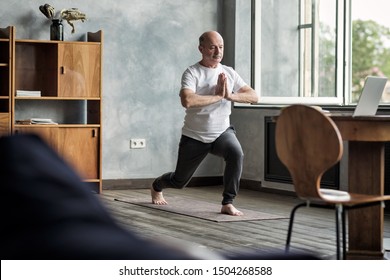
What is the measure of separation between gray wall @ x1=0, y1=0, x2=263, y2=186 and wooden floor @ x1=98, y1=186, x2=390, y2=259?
3.23 feet

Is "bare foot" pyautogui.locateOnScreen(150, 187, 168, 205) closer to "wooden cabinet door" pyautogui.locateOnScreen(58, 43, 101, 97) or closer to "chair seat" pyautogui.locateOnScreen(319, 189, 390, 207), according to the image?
"wooden cabinet door" pyautogui.locateOnScreen(58, 43, 101, 97)

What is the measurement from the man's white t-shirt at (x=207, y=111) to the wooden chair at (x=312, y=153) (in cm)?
233

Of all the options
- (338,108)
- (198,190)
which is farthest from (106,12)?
(338,108)

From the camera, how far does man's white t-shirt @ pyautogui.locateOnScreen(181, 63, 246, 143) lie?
18.5ft

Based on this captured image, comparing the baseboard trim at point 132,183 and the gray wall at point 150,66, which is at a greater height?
the gray wall at point 150,66

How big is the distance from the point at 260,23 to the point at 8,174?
6995mm

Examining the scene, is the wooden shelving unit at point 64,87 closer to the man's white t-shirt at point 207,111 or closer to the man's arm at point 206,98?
the man's white t-shirt at point 207,111

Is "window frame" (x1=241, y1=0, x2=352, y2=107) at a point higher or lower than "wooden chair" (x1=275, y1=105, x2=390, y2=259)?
higher

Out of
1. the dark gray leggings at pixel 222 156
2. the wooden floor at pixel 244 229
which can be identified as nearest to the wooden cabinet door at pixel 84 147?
the wooden floor at pixel 244 229

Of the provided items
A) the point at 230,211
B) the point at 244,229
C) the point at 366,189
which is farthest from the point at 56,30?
the point at 366,189

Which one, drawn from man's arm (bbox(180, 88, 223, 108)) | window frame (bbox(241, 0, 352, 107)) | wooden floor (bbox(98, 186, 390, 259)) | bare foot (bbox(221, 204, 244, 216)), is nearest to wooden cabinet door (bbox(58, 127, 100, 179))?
wooden floor (bbox(98, 186, 390, 259))

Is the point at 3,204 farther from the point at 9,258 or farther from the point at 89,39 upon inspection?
the point at 89,39

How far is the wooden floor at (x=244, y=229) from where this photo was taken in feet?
14.7
